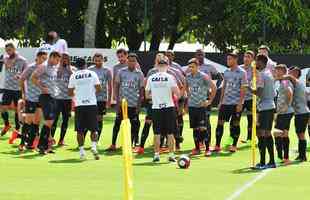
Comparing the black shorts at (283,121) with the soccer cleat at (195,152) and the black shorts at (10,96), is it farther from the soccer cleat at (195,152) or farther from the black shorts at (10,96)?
the black shorts at (10,96)

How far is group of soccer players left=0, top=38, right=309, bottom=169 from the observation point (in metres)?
17.1

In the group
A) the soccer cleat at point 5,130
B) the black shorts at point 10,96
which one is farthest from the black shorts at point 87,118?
the soccer cleat at point 5,130

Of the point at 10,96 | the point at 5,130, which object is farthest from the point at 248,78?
the point at 5,130

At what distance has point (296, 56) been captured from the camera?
3116cm

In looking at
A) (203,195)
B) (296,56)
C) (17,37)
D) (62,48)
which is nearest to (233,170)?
(203,195)

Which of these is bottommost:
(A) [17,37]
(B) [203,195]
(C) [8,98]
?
(B) [203,195]

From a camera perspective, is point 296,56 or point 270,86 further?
point 296,56

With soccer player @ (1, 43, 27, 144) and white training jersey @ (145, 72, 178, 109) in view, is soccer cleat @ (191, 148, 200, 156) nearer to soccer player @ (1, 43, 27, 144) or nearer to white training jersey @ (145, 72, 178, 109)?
white training jersey @ (145, 72, 178, 109)

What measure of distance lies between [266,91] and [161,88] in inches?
78.6

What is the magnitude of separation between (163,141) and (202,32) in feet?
67.3

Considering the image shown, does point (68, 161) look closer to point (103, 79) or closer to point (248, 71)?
point (103, 79)

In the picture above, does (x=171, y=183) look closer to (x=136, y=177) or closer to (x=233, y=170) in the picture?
(x=136, y=177)

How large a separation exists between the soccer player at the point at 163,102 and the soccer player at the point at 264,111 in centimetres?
165

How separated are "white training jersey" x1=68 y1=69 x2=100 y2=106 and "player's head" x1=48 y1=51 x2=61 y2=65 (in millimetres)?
895
